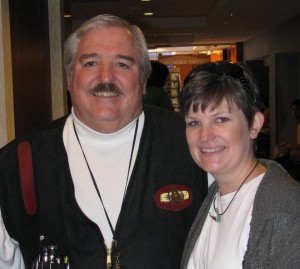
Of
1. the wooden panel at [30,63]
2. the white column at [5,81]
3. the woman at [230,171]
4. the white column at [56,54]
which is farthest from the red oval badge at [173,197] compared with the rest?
the white column at [56,54]

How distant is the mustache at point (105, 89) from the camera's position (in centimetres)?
170

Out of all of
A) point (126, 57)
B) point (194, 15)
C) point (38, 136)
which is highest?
point (194, 15)

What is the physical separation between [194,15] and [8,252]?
840 centimetres

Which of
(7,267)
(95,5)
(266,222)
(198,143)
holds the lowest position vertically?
(7,267)

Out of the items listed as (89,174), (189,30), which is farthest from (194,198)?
(189,30)

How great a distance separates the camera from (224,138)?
1498mm

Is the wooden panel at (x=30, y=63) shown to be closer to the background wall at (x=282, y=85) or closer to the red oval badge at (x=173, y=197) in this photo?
the red oval badge at (x=173, y=197)

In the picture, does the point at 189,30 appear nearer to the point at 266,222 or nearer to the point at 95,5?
the point at 95,5

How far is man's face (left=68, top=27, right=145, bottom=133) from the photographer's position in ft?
5.65

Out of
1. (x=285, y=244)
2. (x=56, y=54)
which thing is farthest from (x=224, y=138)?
(x=56, y=54)

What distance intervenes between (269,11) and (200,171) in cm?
750

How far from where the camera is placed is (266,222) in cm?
130

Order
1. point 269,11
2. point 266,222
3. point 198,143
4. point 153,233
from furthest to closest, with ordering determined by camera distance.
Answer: point 269,11 → point 153,233 → point 198,143 → point 266,222

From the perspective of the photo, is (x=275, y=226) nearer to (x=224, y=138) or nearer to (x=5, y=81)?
(x=224, y=138)
